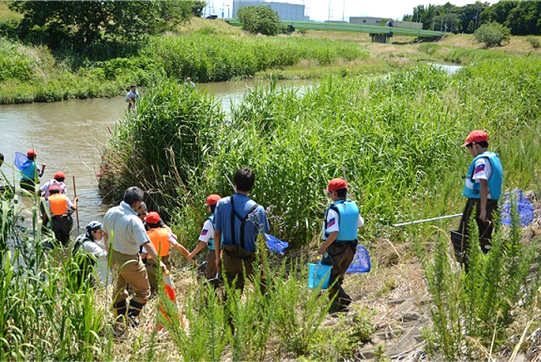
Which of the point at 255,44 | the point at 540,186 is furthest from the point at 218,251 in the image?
the point at 255,44

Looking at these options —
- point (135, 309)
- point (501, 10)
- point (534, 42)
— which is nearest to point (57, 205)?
point (135, 309)

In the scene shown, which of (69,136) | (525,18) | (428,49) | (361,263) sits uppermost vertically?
(525,18)

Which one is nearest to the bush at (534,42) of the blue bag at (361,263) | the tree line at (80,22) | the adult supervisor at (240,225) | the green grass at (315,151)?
the tree line at (80,22)

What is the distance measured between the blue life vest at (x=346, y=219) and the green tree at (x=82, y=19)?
29533mm

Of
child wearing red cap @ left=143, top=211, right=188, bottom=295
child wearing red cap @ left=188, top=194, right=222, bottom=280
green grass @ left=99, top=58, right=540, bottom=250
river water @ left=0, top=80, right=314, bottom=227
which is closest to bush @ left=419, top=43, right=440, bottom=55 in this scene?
river water @ left=0, top=80, right=314, bottom=227

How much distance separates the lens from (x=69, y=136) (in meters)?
18.2

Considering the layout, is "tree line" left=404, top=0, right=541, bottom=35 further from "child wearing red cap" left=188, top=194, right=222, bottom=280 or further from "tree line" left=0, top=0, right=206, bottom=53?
"child wearing red cap" left=188, top=194, right=222, bottom=280

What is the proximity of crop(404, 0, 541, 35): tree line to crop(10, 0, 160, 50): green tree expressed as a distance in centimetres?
6548

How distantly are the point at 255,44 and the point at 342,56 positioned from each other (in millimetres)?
8717

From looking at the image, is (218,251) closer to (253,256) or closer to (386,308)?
(253,256)

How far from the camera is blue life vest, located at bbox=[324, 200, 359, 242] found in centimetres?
534

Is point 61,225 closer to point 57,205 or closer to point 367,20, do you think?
point 57,205

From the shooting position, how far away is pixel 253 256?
5.33m

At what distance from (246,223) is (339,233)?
94 centimetres
